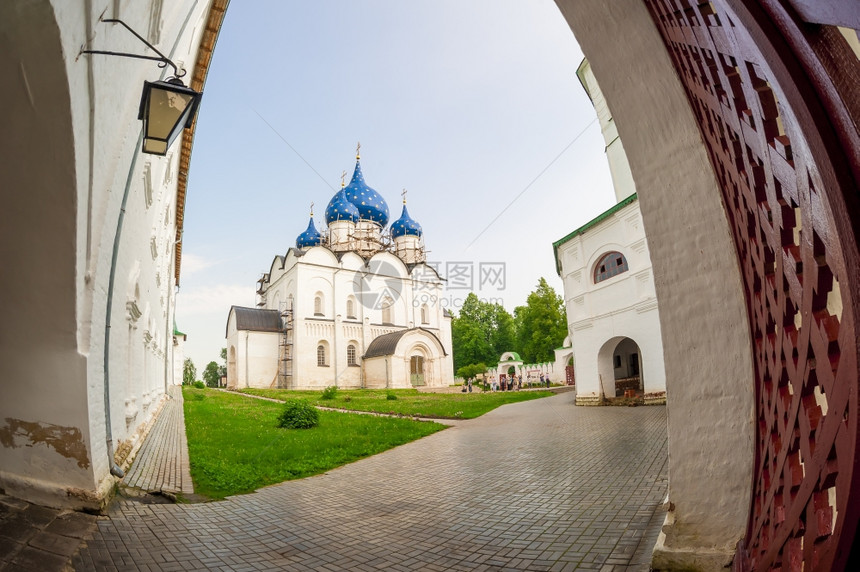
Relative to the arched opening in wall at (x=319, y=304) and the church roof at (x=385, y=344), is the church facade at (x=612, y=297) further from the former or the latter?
the arched opening in wall at (x=319, y=304)

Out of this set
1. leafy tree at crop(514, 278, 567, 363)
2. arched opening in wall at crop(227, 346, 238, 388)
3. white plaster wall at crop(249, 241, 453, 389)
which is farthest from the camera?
leafy tree at crop(514, 278, 567, 363)

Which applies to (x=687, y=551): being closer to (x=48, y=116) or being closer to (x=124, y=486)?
(x=48, y=116)

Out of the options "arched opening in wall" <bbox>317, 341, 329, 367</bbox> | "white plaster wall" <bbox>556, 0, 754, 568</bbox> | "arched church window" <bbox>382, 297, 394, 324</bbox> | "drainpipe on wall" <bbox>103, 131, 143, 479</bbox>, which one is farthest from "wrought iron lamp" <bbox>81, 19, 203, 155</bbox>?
"arched church window" <bbox>382, 297, 394, 324</bbox>

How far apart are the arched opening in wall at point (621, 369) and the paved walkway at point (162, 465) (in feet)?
43.9

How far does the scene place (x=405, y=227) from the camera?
50688mm

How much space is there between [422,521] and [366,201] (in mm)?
44688

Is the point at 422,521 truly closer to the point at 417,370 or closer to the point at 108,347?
the point at 108,347

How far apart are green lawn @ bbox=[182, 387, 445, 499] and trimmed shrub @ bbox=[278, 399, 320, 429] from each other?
250 mm

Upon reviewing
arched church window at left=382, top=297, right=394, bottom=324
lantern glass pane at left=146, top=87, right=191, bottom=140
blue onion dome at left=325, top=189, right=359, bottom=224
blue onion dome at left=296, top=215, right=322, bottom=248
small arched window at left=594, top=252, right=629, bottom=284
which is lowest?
lantern glass pane at left=146, top=87, right=191, bottom=140

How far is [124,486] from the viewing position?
17.6ft

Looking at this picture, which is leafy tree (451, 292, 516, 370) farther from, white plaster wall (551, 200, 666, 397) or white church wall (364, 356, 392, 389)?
white plaster wall (551, 200, 666, 397)

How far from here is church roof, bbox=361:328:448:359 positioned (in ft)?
129

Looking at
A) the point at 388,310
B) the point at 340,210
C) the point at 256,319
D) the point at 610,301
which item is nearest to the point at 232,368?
the point at 256,319

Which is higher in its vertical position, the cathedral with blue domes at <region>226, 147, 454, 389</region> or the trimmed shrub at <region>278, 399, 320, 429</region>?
the cathedral with blue domes at <region>226, 147, 454, 389</region>
